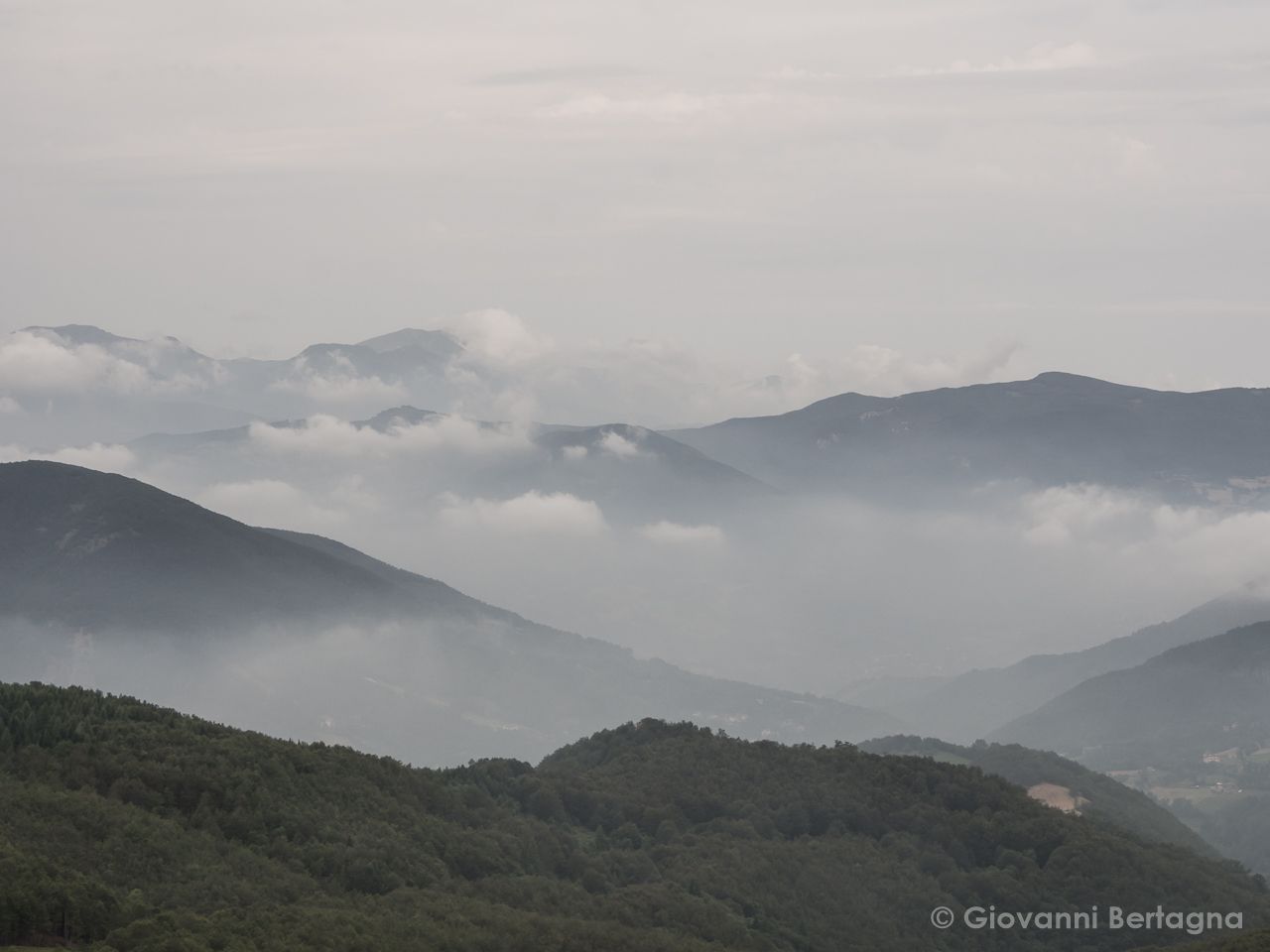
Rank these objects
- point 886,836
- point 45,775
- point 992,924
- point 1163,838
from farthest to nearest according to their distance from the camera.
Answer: point 1163,838, point 886,836, point 992,924, point 45,775

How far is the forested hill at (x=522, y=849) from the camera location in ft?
230

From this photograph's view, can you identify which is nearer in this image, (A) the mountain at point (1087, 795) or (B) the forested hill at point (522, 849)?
(B) the forested hill at point (522, 849)

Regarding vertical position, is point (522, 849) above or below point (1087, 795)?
below

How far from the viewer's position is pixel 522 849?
334 feet

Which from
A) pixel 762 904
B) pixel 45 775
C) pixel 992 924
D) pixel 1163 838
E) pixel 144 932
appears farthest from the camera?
pixel 1163 838

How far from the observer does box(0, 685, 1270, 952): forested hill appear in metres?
70.1

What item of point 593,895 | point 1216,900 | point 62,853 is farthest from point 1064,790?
point 62,853

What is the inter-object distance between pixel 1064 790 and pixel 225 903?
406 feet

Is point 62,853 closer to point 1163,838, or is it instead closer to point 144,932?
point 144,932

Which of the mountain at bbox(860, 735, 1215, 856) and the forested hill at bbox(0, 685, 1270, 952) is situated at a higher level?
the mountain at bbox(860, 735, 1215, 856)

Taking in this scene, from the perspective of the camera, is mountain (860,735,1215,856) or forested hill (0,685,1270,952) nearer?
forested hill (0,685,1270,952)

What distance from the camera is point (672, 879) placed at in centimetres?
10325

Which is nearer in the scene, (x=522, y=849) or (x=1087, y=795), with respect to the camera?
(x=522, y=849)

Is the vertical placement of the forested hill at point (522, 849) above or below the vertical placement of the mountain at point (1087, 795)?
below
